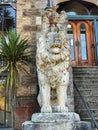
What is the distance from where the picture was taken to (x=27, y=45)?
7543 millimetres

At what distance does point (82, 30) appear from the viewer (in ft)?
41.7

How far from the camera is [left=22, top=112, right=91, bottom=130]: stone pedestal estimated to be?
17.2ft

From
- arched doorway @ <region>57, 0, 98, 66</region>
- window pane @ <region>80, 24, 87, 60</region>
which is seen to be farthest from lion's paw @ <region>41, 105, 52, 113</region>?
window pane @ <region>80, 24, 87, 60</region>

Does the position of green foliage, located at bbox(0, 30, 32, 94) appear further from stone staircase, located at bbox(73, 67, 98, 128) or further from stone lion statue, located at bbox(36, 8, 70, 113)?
stone staircase, located at bbox(73, 67, 98, 128)

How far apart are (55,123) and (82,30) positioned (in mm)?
7991

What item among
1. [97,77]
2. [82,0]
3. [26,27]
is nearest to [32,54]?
[26,27]

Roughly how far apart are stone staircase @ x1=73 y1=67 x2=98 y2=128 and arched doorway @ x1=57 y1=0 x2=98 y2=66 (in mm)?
2538

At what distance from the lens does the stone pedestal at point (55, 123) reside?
207 inches

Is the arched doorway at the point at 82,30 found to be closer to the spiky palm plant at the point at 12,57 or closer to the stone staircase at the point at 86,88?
the stone staircase at the point at 86,88

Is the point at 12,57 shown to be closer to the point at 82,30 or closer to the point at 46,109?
the point at 46,109

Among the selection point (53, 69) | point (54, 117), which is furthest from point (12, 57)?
point (54, 117)

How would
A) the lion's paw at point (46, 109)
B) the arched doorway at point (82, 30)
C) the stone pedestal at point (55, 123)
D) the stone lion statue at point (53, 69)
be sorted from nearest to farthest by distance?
the stone pedestal at point (55, 123) → the lion's paw at point (46, 109) → the stone lion statue at point (53, 69) → the arched doorway at point (82, 30)

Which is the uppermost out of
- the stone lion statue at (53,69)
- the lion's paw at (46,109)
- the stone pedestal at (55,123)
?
the stone lion statue at (53,69)

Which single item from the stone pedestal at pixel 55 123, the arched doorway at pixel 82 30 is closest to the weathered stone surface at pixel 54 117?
the stone pedestal at pixel 55 123
